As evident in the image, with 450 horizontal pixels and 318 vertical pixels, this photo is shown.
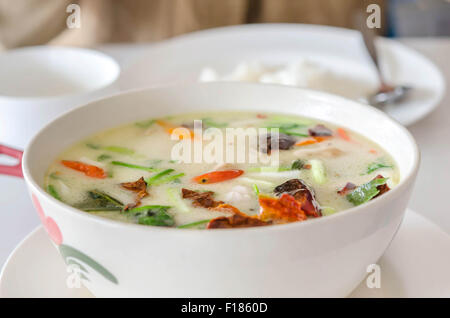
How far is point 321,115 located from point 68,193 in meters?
0.46

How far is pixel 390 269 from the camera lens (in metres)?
0.84

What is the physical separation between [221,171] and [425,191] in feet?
1.67

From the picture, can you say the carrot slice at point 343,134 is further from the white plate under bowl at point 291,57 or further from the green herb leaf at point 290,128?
the white plate under bowl at point 291,57

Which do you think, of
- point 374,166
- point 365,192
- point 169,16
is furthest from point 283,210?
point 169,16

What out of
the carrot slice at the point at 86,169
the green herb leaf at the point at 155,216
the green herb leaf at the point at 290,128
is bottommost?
the carrot slice at the point at 86,169

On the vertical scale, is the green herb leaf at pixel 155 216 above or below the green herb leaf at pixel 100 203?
above

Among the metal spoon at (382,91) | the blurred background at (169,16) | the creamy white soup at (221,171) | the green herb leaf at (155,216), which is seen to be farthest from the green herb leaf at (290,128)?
the blurred background at (169,16)

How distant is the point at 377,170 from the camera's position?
92cm

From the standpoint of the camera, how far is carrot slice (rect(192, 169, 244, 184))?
0.89 m

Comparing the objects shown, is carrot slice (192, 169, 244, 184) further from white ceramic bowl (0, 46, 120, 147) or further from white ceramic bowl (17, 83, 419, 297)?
white ceramic bowl (0, 46, 120, 147)

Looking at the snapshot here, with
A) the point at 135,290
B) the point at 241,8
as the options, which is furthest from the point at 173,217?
the point at 241,8

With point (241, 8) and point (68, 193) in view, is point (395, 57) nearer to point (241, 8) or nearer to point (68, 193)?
point (241, 8)

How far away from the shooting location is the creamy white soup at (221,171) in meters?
0.79

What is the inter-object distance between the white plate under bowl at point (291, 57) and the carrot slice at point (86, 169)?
704mm
